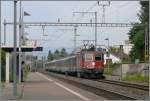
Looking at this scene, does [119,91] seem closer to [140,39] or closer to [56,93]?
[56,93]

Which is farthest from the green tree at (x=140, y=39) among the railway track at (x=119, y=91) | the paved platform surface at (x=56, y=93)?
the paved platform surface at (x=56, y=93)

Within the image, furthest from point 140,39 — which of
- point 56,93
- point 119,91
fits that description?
point 56,93

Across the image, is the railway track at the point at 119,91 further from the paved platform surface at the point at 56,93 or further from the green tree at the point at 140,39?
the green tree at the point at 140,39

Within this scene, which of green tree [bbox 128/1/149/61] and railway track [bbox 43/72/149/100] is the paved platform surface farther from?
green tree [bbox 128/1/149/61]

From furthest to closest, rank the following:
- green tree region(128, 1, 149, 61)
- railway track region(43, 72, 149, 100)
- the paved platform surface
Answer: green tree region(128, 1, 149, 61) < railway track region(43, 72, 149, 100) < the paved platform surface

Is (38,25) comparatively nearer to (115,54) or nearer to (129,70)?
(129,70)

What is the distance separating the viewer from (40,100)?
21.9 m

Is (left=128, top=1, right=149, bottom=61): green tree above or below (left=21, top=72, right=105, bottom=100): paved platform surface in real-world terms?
above

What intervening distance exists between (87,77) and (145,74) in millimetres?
6875

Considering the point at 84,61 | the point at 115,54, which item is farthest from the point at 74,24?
the point at 115,54

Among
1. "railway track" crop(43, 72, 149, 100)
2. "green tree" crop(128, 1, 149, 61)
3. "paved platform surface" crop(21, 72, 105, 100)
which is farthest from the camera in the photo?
"green tree" crop(128, 1, 149, 61)

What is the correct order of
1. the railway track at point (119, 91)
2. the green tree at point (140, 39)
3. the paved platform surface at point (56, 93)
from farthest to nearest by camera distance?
the green tree at point (140, 39) < the railway track at point (119, 91) < the paved platform surface at point (56, 93)

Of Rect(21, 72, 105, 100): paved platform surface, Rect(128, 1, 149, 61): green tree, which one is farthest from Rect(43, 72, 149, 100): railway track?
Rect(128, 1, 149, 61): green tree

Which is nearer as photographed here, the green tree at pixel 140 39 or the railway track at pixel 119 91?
the railway track at pixel 119 91
